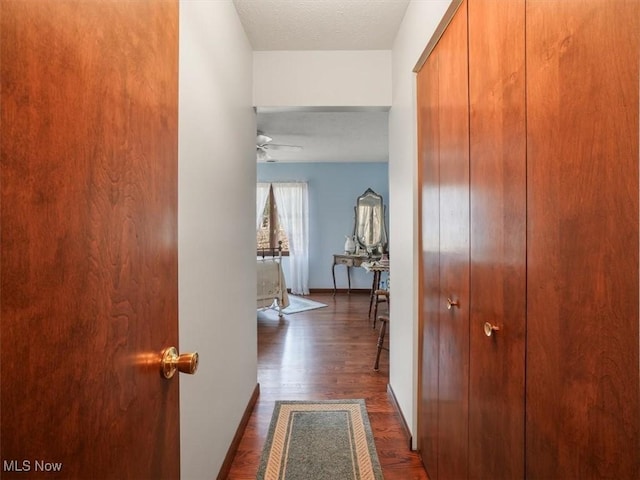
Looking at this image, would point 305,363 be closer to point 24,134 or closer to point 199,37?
point 199,37

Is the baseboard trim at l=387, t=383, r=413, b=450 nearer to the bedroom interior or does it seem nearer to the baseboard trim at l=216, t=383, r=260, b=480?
the baseboard trim at l=216, t=383, r=260, b=480

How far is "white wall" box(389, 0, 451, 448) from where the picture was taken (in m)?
1.79

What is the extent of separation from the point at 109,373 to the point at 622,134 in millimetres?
→ 969

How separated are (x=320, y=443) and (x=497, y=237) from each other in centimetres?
160

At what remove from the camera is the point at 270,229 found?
654 cm

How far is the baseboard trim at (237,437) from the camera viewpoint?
163cm

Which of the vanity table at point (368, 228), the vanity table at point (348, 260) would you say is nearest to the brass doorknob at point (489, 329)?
the vanity table at point (348, 260)

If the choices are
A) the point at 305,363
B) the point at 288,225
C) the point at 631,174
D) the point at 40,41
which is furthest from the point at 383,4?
the point at 288,225

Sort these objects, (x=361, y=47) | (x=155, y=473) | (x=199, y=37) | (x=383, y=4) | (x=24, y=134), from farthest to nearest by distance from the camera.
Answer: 1. (x=361, y=47)
2. (x=383, y=4)
3. (x=199, y=37)
4. (x=155, y=473)
5. (x=24, y=134)

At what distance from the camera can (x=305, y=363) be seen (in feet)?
10.2

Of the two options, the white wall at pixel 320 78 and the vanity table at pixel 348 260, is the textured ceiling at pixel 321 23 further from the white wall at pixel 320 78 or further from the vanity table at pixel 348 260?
the vanity table at pixel 348 260

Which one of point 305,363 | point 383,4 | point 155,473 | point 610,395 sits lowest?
point 305,363

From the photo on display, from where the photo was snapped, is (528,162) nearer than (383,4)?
Yes

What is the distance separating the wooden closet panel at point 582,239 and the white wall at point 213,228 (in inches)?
42.2
